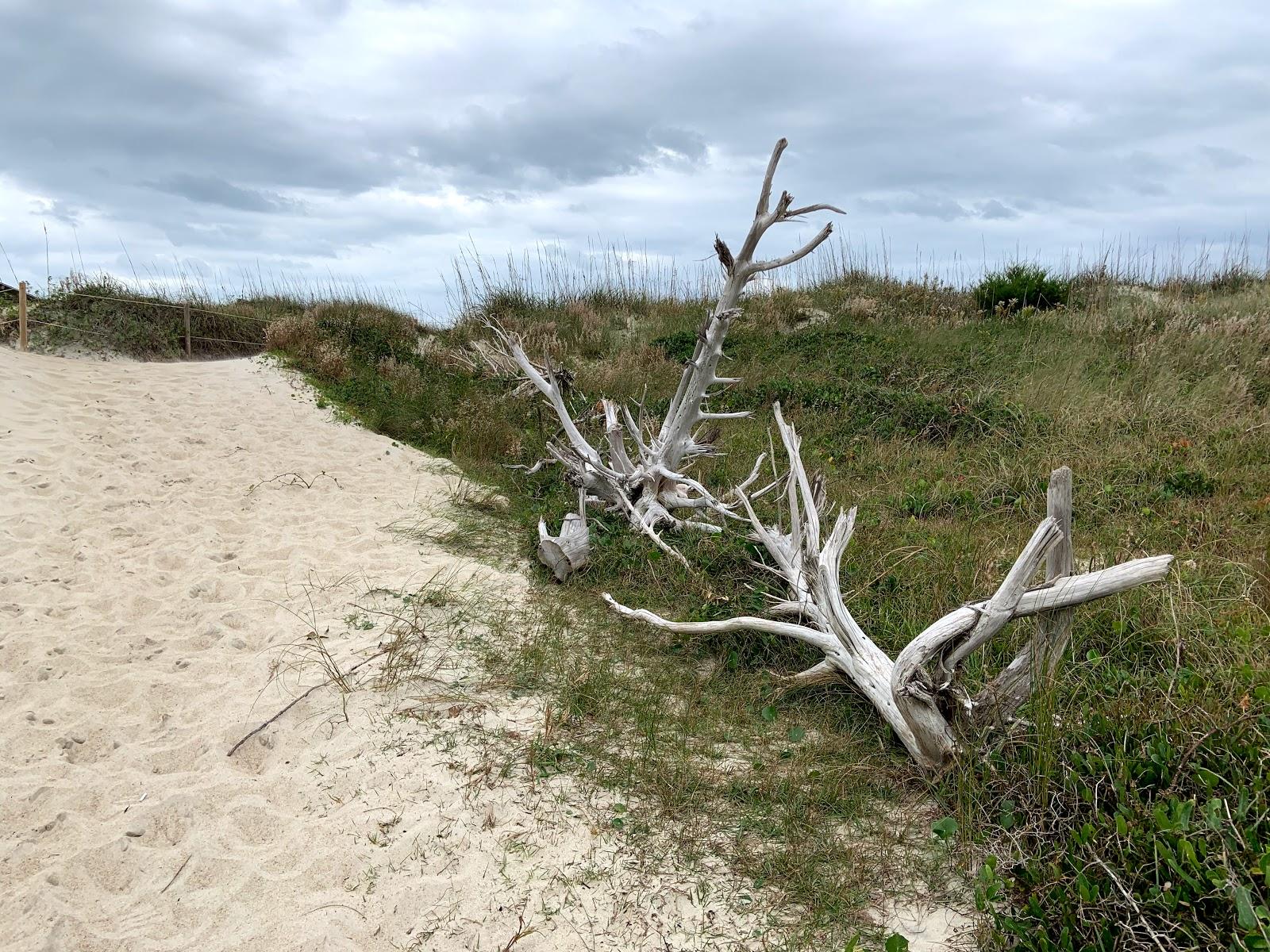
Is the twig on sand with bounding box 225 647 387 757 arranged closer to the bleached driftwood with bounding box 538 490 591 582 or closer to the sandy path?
the sandy path

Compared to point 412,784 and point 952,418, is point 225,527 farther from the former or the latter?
point 952,418

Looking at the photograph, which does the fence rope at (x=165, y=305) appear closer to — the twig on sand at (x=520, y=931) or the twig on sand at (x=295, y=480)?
the twig on sand at (x=295, y=480)

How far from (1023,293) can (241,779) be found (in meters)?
13.6

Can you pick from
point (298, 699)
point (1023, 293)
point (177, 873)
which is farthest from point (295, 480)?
point (1023, 293)

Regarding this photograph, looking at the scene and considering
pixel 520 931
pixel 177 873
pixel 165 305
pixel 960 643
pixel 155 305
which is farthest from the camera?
pixel 165 305

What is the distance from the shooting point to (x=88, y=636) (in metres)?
5.29

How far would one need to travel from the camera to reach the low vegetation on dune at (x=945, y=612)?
282 centimetres

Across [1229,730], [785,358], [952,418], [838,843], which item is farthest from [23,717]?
[785,358]

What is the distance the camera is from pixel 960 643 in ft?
12.0

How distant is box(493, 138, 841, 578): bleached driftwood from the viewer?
622 cm

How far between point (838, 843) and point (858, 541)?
9.27 feet

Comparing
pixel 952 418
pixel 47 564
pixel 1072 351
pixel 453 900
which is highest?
pixel 1072 351

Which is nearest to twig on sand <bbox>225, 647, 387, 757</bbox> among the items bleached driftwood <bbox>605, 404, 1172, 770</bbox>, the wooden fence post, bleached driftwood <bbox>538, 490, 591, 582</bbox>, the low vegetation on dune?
the low vegetation on dune

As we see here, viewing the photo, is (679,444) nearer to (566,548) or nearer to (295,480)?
(566,548)
